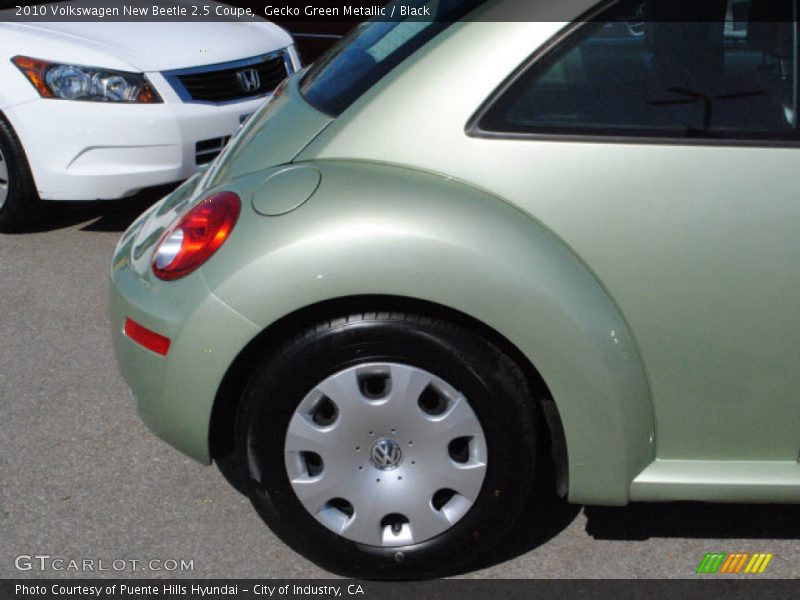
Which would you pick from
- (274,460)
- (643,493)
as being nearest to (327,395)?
(274,460)

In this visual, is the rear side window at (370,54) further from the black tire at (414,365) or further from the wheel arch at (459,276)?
the black tire at (414,365)

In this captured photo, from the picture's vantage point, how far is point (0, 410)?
13.2 feet

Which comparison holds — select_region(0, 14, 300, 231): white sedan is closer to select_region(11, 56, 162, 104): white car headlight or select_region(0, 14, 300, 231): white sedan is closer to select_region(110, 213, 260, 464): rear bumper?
select_region(11, 56, 162, 104): white car headlight

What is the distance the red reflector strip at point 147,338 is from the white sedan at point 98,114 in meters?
2.59

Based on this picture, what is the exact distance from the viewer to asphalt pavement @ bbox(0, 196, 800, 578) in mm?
3154

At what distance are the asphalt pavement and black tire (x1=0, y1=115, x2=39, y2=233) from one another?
168cm

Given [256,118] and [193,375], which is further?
[256,118]

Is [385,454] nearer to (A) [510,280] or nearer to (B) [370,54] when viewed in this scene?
(A) [510,280]

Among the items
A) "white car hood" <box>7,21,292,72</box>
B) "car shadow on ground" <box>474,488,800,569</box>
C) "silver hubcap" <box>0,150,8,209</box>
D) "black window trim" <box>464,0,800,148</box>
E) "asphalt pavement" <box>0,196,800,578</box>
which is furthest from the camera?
"silver hubcap" <box>0,150,8,209</box>

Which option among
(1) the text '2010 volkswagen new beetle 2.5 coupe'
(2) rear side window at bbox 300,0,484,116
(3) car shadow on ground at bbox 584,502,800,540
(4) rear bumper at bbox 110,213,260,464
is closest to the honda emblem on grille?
(2) rear side window at bbox 300,0,484,116

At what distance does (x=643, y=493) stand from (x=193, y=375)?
1.16m

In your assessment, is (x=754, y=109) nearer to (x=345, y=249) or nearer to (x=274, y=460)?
(x=345, y=249)

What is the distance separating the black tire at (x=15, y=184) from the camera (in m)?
5.64

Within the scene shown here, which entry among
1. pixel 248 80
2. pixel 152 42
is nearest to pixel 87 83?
pixel 152 42
